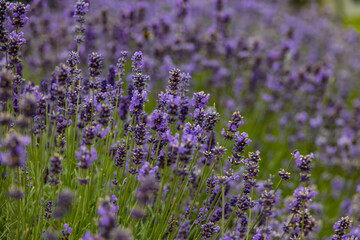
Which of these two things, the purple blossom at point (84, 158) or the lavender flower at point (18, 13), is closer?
the purple blossom at point (84, 158)

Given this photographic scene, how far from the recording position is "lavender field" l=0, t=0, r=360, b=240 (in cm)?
213

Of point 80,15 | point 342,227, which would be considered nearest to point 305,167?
point 342,227

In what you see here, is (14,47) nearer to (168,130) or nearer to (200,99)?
(168,130)

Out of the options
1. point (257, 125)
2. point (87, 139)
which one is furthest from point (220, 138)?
point (87, 139)

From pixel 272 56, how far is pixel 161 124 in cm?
470

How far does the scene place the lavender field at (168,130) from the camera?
2.13m

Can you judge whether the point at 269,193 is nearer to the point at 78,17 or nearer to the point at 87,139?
the point at 87,139

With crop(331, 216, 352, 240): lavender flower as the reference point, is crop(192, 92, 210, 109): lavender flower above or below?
above

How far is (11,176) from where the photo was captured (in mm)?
2668

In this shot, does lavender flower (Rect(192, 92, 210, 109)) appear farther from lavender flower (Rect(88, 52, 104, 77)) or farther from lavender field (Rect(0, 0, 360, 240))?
lavender flower (Rect(88, 52, 104, 77))

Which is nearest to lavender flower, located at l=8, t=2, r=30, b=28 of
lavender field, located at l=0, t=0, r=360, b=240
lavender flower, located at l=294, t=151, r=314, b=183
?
lavender field, located at l=0, t=0, r=360, b=240

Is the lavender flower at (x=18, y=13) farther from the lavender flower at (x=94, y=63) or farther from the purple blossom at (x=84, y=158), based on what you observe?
the purple blossom at (x=84, y=158)

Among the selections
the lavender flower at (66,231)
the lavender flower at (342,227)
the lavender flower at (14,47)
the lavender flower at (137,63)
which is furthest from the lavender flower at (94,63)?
the lavender flower at (342,227)

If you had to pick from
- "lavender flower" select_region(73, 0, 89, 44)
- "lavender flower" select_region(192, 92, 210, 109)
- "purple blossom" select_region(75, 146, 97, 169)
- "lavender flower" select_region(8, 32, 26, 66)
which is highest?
"lavender flower" select_region(73, 0, 89, 44)
